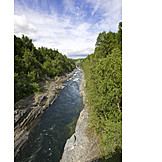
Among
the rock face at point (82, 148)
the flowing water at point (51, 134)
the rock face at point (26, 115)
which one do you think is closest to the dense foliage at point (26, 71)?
the rock face at point (26, 115)

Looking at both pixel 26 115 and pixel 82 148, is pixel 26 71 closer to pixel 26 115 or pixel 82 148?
pixel 26 115

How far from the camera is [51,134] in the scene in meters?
11.9

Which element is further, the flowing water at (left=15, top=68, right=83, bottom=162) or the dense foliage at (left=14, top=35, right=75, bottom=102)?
the dense foliage at (left=14, top=35, right=75, bottom=102)

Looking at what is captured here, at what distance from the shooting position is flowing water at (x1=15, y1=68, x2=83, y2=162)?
365 inches

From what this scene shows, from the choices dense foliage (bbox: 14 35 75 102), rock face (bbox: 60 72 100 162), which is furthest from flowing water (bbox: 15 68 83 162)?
dense foliage (bbox: 14 35 75 102)

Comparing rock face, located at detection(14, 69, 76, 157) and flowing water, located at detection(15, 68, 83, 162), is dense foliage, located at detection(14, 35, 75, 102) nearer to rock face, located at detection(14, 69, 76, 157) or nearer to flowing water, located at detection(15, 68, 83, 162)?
rock face, located at detection(14, 69, 76, 157)

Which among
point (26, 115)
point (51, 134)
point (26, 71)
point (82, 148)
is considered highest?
point (26, 71)

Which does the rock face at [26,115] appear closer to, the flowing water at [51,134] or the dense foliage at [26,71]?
the flowing water at [51,134]

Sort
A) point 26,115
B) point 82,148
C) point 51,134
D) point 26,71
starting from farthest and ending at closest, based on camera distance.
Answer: point 26,71 < point 26,115 < point 51,134 < point 82,148

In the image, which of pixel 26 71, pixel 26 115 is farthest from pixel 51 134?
pixel 26 71

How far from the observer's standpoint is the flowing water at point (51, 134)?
9272mm
